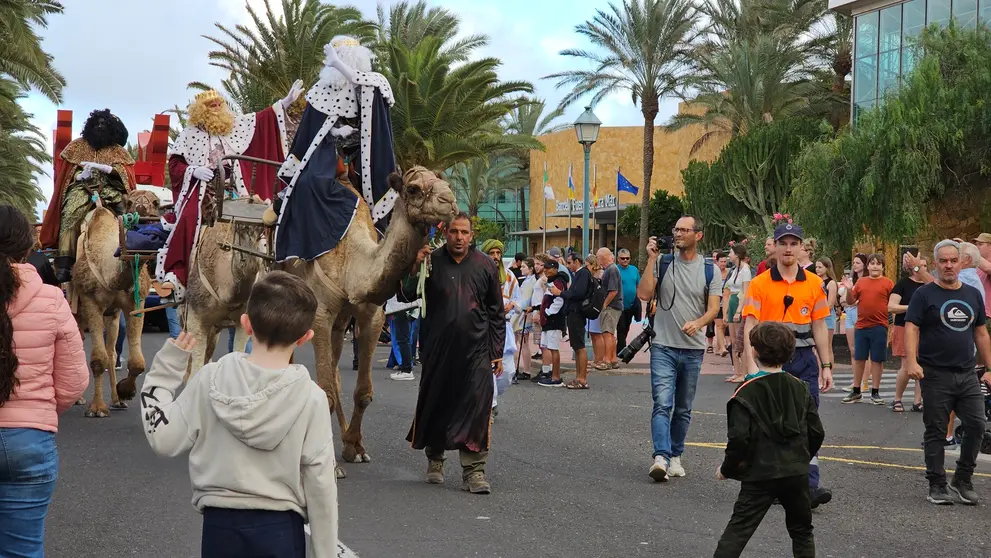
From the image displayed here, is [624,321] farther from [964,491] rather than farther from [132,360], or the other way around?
[964,491]


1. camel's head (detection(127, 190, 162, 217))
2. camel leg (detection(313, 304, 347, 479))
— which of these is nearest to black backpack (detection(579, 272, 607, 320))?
camel's head (detection(127, 190, 162, 217))

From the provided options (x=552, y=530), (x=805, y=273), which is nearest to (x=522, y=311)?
(x=805, y=273)

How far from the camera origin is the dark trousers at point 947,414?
27.0 feet

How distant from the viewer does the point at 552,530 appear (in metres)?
6.93

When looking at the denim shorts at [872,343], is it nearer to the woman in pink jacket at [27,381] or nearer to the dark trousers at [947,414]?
the dark trousers at [947,414]

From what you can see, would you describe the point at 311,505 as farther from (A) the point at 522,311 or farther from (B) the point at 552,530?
(A) the point at 522,311

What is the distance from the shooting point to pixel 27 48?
27969 millimetres

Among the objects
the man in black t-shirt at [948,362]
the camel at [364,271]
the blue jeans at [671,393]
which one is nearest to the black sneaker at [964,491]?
the man in black t-shirt at [948,362]

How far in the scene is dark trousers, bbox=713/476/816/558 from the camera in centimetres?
550

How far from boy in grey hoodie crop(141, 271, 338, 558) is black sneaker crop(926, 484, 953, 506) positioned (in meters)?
5.87

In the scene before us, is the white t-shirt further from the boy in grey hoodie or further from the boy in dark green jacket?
the boy in grey hoodie

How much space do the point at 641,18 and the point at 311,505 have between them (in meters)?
37.7

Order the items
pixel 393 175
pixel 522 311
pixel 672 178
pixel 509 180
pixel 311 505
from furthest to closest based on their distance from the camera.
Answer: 1. pixel 509 180
2. pixel 672 178
3. pixel 522 311
4. pixel 393 175
5. pixel 311 505

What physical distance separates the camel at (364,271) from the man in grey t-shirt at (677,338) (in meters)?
2.05
